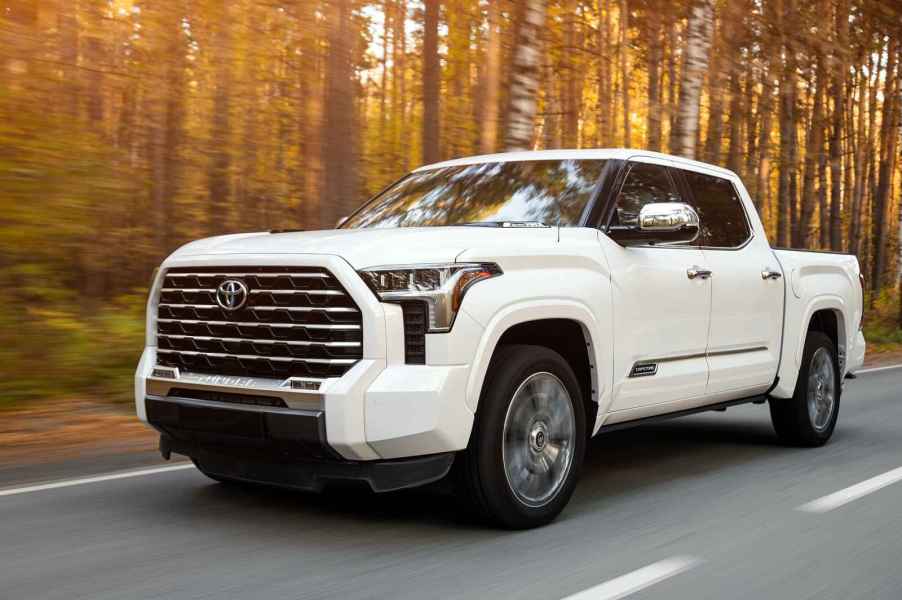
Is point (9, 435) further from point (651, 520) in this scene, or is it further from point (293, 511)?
point (651, 520)

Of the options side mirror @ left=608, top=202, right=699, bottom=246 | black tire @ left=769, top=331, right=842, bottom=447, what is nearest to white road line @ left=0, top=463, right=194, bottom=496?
side mirror @ left=608, top=202, right=699, bottom=246

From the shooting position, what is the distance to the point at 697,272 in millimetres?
6250

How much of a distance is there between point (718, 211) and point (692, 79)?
10139mm

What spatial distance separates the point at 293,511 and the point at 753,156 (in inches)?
1060

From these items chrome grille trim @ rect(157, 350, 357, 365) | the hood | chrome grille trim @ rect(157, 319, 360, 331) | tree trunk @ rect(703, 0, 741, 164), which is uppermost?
tree trunk @ rect(703, 0, 741, 164)

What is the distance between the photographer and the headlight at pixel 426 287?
4531 mm

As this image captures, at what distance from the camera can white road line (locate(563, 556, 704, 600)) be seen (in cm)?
404

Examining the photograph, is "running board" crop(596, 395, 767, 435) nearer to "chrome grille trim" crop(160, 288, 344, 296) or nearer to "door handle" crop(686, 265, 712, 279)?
"door handle" crop(686, 265, 712, 279)

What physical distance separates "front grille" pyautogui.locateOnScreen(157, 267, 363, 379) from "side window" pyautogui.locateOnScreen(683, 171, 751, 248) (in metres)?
2.90

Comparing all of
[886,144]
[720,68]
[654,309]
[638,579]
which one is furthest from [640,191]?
[886,144]

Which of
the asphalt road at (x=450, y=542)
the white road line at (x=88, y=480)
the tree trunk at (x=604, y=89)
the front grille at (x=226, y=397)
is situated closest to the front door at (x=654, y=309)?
the asphalt road at (x=450, y=542)

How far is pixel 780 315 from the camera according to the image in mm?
7273

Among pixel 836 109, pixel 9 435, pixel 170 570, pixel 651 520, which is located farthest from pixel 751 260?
pixel 836 109

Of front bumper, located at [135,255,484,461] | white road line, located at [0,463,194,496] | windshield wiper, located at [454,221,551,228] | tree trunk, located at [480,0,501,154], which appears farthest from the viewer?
tree trunk, located at [480,0,501,154]
